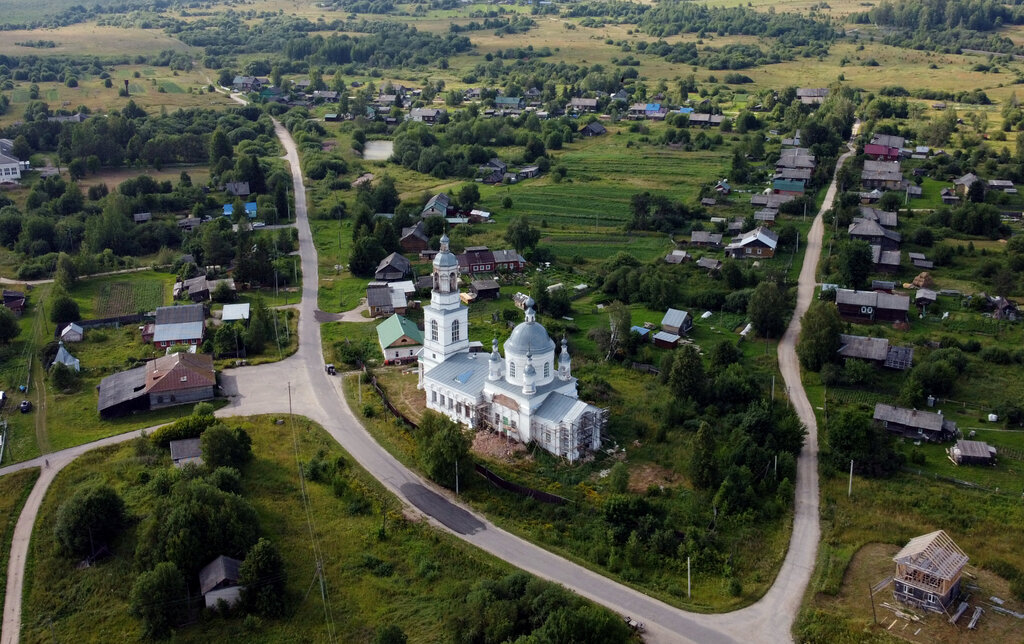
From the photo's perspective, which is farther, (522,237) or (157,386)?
(522,237)

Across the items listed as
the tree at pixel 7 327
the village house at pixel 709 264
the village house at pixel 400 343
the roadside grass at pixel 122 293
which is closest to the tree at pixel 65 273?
the roadside grass at pixel 122 293

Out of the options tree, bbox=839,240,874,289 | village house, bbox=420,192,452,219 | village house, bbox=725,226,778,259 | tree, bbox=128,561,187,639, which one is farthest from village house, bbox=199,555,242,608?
village house, bbox=420,192,452,219

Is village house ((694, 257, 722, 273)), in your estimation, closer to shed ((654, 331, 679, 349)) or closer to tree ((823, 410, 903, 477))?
shed ((654, 331, 679, 349))

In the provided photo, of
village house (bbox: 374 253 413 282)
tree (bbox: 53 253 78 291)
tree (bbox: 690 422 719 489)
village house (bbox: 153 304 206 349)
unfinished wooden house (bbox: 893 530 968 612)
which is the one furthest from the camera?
village house (bbox: 374 253 413 282)

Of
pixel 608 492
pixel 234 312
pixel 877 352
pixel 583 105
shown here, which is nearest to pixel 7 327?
pixel 234 312

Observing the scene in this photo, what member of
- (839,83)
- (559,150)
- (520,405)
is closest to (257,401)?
(520,405)

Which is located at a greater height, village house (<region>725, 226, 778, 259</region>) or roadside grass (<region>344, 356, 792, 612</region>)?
village house (<region>725, 226, 778, 259</region>)

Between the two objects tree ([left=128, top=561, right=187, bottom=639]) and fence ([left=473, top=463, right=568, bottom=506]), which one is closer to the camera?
tree ([left=128, top=561, right=187, bottom=639])

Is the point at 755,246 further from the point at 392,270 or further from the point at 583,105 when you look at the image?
the point at 583,105
